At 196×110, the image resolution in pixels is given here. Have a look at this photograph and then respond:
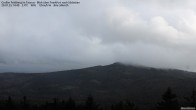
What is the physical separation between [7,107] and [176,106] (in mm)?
51490

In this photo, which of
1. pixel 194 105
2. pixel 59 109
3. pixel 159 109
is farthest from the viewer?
pixel 59 109

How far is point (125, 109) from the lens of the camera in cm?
6412

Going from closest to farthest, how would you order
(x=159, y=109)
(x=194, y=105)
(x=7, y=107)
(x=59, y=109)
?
(x=194, y=105) → (x=159, y=109) → (x=59, y=109) → (x=7, y=107)

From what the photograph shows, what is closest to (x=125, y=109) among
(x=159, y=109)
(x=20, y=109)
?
(x=159, y=109)

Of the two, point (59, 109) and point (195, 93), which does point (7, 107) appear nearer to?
point (59, 109)

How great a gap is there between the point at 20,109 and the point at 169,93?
50.9 meters

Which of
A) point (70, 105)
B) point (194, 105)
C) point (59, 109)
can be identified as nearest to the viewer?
point (194, 105)

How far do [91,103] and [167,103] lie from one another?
2262 cm

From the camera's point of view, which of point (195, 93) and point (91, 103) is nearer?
point (195, 93)

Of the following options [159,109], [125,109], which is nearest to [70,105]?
[125,109]

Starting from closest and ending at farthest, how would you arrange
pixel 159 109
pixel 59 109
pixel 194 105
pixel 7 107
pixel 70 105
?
pixel 194 105
pixel 159 109
pixel 70 105
pixel 59 109
pixel 7 107

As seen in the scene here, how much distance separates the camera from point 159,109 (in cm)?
4388

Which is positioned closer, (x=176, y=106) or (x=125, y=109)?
(x=176, y=106)

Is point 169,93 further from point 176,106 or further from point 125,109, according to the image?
point 125,109
